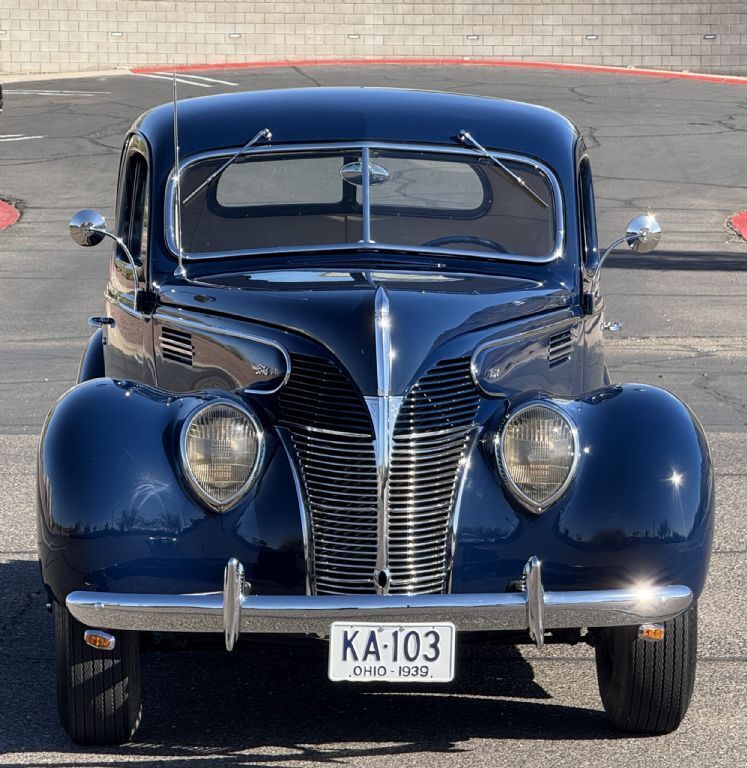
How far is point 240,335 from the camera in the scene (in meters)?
4.86

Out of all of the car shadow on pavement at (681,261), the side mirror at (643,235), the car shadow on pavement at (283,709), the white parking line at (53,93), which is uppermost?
the side mirror at (643,235)

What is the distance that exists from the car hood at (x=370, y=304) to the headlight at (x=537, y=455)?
1.16ft

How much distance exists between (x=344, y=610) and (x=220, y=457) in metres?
0.62

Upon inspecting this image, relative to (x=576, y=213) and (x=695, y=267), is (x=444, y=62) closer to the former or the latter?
(x=695, y=267)

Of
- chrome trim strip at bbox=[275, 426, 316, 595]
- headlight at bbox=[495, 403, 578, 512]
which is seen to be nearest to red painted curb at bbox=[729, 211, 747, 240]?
headlight at bbox=[495, 403, 578, 512]

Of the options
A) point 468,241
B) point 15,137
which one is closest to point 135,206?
point 468,241

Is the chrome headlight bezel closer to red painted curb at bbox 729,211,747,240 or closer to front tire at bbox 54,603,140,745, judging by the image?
front tire at bbox 54,603,140,745

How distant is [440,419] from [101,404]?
102 cm

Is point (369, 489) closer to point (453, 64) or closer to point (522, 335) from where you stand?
point (522, 335)

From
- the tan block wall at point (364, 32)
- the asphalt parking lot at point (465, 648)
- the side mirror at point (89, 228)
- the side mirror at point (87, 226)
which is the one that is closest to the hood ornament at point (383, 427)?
the asphalt parking lot at point (465, 648)

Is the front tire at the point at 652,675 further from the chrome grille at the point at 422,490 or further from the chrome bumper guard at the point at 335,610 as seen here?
the chrome grille at the point at 422,490

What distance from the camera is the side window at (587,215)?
5855 mm

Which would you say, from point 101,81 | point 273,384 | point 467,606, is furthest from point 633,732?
point 101,81

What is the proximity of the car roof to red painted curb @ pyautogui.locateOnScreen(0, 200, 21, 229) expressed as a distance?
12121 mm
